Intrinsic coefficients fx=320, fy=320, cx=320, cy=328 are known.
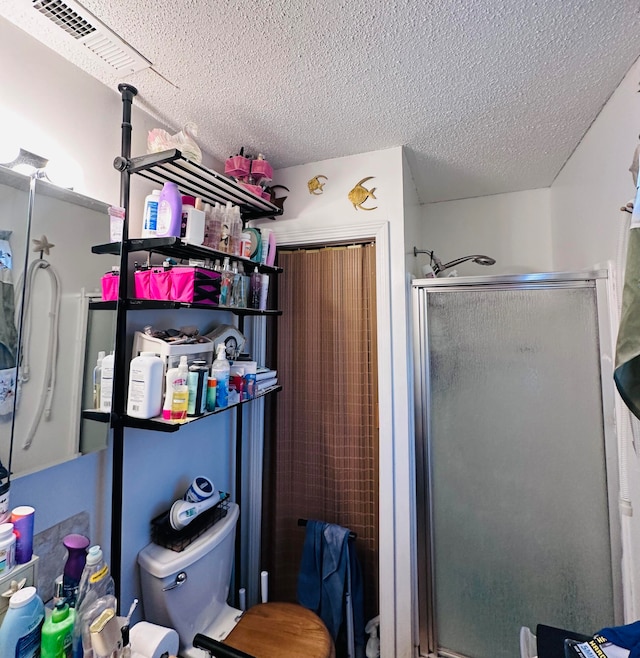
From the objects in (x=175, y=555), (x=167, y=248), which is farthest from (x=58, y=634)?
(x=167, y=248)

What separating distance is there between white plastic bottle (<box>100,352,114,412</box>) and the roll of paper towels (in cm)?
61

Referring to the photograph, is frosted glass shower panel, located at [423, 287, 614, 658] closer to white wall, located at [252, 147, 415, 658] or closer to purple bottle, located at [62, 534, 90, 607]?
white wall, located at [252, 147, 415, 658]

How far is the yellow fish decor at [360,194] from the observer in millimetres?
1479

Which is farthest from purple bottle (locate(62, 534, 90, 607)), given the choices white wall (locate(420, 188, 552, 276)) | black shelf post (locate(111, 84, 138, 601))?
white wall (locate(420, 188, 552, 276))

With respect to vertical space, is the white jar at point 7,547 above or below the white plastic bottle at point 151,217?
below

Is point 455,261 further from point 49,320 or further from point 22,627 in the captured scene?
point 22,627

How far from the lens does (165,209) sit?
1023 millimetres

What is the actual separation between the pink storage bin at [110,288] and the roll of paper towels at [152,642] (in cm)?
93

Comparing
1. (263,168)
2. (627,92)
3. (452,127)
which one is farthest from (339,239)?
(627,92)

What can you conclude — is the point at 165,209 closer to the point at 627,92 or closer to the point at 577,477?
the point at 627,92

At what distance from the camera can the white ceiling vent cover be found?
0.80m

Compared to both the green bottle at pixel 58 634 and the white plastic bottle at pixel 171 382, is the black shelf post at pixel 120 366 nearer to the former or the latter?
the white plastic bottle at pixel 171 382

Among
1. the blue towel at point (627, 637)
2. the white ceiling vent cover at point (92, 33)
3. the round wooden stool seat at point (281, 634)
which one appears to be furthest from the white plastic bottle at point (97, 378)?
the blue towel at point (627, 637)

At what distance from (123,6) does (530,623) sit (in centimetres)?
245
